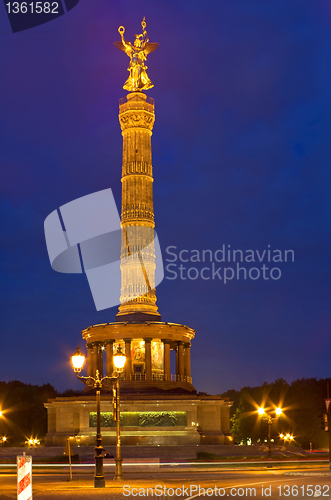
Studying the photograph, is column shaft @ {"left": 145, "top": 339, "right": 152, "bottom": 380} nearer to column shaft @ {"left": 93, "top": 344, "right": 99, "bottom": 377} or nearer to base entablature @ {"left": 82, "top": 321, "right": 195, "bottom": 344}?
base entablature @ {"left": 82, "top": 321, "right": 195, "bottom": 344}

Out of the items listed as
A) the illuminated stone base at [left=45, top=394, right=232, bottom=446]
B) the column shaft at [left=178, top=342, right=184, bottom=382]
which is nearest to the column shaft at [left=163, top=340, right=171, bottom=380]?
the column shaft at [left=178, top=342, right=184, bottom=382]

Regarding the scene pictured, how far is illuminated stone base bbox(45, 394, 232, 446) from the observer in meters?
52.2

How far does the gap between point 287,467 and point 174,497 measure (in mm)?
18532

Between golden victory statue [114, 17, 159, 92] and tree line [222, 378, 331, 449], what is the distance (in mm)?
37472

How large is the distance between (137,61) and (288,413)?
1755 inches

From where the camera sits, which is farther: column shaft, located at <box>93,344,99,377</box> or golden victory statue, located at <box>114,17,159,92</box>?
golden victory statue, located at <box>114,17,159,92</box>

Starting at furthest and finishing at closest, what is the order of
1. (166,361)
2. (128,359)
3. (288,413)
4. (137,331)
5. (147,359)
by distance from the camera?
1. (288,413)
2. (166,361)
3. (137,331)
4. (147,359)
5. (128,359)

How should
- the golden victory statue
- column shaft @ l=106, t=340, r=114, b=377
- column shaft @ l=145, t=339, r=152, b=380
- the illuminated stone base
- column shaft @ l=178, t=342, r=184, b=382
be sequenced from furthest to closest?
the golden victory statue < column shaft @ l=178, t=342, r=184, b=382 < column shaft @ l=106, t=340, r=114, b=377 < column shaft @ l=145, t=339, r=152, b=380 < the illuminated stone base

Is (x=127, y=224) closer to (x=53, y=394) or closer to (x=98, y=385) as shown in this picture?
(x=53, y=394)

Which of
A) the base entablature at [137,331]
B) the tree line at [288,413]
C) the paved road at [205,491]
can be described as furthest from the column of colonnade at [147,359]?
the paved road at [205,491]

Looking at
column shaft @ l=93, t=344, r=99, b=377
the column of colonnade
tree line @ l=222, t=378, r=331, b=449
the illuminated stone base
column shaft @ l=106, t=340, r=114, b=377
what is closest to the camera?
the illuminated stone base

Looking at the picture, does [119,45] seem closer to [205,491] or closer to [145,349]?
[145,349]

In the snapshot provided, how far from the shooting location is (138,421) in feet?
175

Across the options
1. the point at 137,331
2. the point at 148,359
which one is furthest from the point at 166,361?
the point at 137,331
